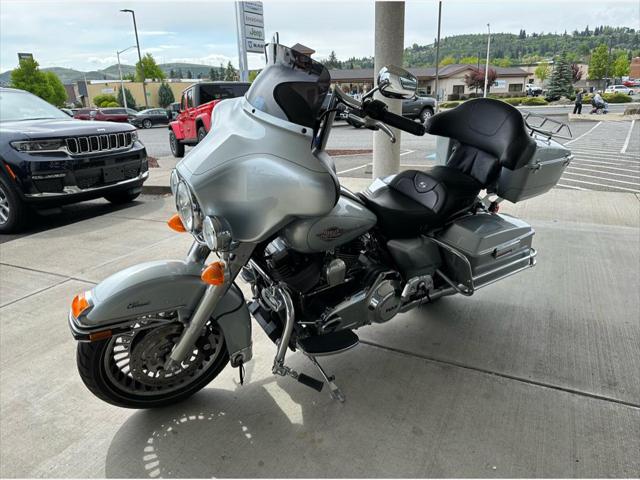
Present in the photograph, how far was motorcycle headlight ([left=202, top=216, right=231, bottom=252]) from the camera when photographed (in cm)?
172

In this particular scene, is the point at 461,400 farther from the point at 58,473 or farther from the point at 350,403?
the point at 58,473

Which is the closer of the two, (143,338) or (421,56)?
(143,338)

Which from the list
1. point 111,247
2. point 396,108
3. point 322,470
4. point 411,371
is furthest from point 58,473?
point 396,108

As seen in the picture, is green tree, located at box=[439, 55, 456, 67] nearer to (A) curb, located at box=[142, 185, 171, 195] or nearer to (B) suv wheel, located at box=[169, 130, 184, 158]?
(B) suv wheel, located at box=[169, 130, 184, 158]

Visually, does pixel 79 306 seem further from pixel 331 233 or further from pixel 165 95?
pixel 165 95

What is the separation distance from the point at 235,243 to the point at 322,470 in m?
1.03

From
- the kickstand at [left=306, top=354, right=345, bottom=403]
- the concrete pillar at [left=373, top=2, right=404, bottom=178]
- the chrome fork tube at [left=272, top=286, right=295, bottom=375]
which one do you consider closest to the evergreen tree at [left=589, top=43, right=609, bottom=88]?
the concrete pillar at [left=373, top=2, right=404, bottom=178]

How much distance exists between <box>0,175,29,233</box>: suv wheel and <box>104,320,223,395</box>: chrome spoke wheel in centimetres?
397

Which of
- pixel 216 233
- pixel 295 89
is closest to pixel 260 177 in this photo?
pixel 216 233

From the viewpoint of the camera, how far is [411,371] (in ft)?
8.40

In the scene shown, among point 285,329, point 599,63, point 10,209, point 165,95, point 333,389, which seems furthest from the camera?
point 599,63

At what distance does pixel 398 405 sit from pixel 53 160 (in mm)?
4758

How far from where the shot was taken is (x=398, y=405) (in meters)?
2.28

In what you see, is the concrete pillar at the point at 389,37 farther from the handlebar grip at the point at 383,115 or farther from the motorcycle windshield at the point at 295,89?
the motorcycle windshield at the point at 295,89
